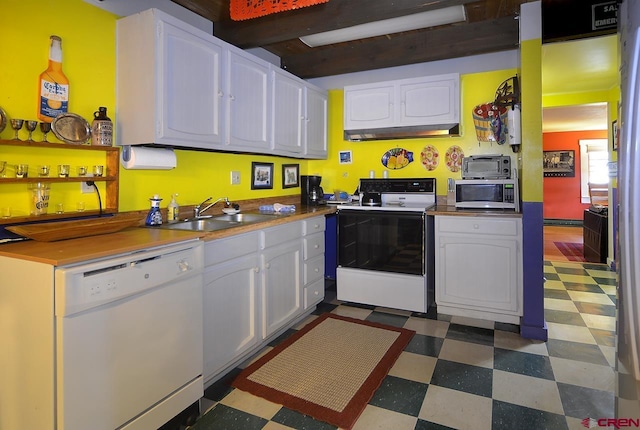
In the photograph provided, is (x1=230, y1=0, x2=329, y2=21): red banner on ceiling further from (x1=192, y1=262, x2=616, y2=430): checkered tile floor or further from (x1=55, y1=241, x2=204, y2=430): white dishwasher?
(x1=192, y1=262, x2=616, y2=430): checkered tile floor

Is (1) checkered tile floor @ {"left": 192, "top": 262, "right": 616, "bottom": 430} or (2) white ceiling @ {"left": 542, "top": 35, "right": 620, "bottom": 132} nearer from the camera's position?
(1) checkered tile floor @ {"left": 192, "top": 262, "right": 616, "bottom": 430}

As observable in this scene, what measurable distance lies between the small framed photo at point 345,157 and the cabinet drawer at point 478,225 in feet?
4.44

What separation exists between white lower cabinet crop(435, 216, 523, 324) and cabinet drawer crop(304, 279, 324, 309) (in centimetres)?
97

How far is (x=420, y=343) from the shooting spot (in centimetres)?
252

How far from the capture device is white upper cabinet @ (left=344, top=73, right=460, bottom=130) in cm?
320

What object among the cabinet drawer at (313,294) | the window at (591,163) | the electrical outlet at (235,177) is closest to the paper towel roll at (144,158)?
the electrical outlet at (235,177)

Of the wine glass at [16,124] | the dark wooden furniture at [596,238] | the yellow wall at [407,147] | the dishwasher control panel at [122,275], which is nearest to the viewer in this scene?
the dishwasher control panel at [122,275]

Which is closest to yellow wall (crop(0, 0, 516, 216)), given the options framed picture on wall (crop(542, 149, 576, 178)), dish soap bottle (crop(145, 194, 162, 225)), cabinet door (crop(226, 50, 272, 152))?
dish soap bottle (crop(145, 194, 162, 225))

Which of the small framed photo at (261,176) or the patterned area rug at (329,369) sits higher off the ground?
the small framed photo at (261,176)

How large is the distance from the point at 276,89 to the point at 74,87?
1.44 meters

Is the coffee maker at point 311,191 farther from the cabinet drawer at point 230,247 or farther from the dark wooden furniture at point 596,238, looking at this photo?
the dark wooden furniture at point 596,238

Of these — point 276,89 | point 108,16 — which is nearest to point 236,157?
point 276,89

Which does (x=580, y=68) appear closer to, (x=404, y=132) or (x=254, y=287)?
(x=404, y=132)

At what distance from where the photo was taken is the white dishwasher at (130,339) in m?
1.23
